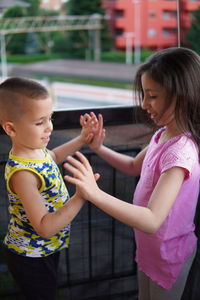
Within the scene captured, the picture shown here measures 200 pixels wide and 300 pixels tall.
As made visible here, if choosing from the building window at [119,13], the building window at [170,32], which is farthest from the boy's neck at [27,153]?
the building window at [119,13]

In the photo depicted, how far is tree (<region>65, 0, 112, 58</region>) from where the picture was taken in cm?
662

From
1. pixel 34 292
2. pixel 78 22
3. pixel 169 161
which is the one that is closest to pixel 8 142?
pixel 34 292

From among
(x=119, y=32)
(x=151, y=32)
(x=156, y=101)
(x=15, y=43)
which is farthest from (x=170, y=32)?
(x=119, y=32)

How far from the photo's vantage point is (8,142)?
48.2 inches

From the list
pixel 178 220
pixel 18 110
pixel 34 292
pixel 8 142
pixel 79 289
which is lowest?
pixel 79 289

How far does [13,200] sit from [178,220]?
0.44 metres

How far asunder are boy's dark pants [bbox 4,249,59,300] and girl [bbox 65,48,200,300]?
0.26 meters

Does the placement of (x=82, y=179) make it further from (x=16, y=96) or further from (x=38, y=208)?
(x=16, y=96)

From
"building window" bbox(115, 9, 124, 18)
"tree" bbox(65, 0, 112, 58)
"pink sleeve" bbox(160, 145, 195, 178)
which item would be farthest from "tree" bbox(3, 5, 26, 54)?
"pink sleeve" bbox(160, 145, 195, 178)

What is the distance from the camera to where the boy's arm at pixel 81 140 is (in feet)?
3.63

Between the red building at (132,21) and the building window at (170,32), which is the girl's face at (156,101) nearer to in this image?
the building window at (170,32)

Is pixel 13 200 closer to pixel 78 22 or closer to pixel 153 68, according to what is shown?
pixel 153 68

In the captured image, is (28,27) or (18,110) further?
(28,27)

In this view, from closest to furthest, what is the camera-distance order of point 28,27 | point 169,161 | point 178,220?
point 169,161 → point 178,220 → point 28,27
